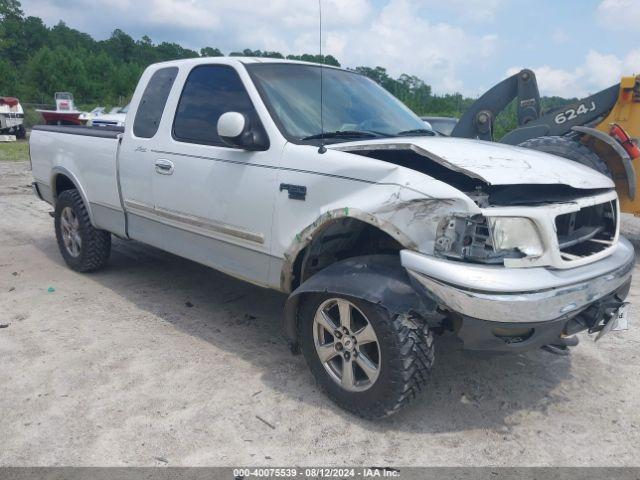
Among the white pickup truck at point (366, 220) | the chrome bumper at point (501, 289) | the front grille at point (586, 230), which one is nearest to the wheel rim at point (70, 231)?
A: the white pickup truck at point (366, 220)

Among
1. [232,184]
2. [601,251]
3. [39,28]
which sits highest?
[39,28]

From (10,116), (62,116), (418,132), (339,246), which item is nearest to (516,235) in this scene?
(339,246)

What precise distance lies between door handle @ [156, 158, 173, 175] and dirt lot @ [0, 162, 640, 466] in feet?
3.83

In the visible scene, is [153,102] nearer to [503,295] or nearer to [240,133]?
[240,133]

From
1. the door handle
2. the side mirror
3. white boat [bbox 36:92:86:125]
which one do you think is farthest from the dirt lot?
white boat [bbox 36:92:86:125]

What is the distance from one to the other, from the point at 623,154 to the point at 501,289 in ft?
15.2

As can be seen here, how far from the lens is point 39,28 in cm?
8319

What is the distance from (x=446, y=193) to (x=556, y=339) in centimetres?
99

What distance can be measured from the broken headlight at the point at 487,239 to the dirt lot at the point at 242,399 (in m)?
1.02

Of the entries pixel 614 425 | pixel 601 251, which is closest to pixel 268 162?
pixel 601 251

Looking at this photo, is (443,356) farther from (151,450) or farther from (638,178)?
(638,178)

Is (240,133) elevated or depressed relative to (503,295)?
elevated

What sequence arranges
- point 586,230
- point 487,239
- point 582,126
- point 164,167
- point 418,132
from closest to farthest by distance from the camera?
point 487,239, point 586,230, point 418,132, point 164,167, point 582,126

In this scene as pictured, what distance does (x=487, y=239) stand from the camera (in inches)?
104
